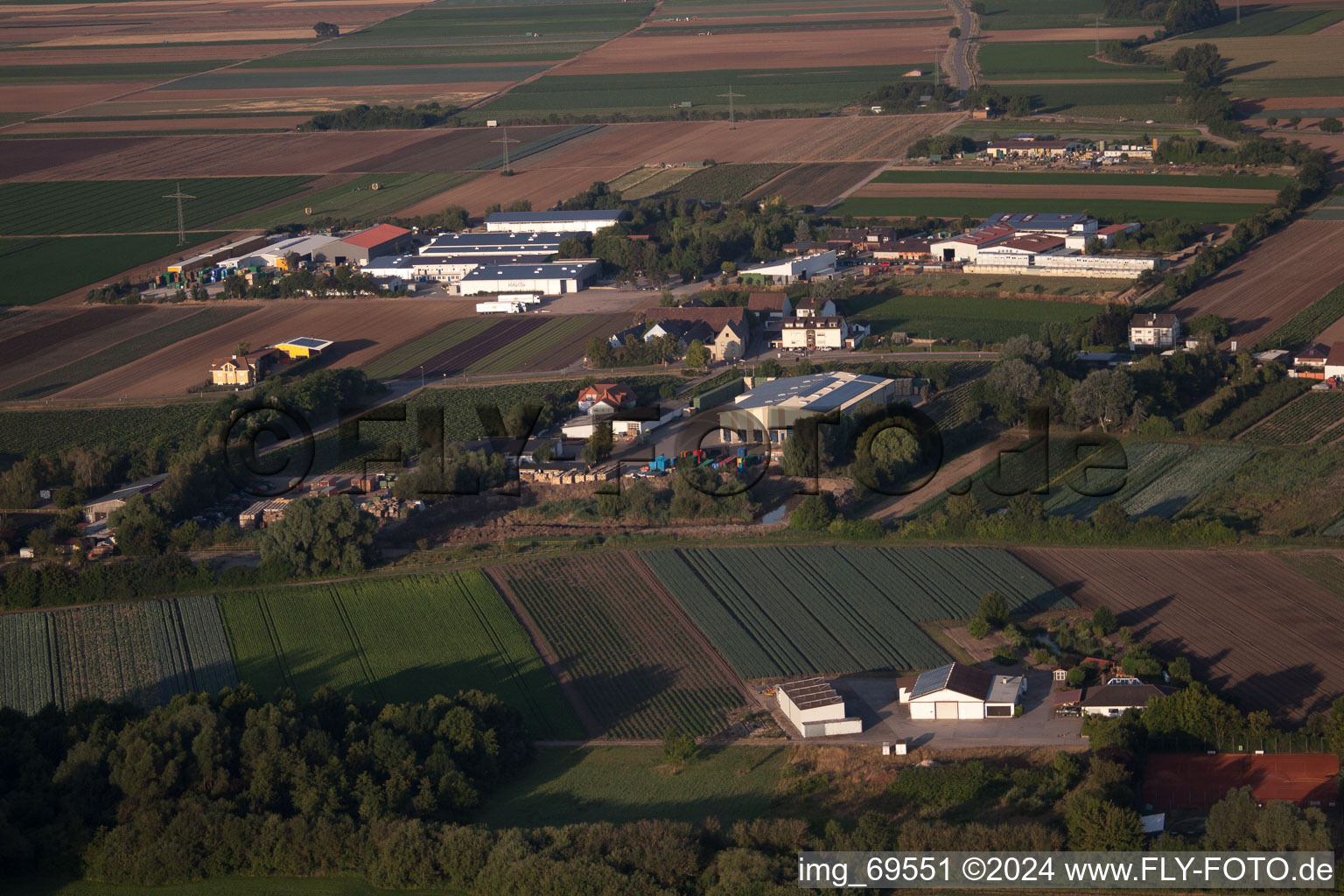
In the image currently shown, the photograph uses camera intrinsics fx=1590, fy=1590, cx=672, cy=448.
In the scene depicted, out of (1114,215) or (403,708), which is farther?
(1114,215)

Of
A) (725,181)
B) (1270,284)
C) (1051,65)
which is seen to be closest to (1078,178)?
(725,181)

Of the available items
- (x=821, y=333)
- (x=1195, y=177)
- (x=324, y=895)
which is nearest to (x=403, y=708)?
(x=324, y=895)

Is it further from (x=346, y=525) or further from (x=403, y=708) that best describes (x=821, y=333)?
(x=403, y=708)

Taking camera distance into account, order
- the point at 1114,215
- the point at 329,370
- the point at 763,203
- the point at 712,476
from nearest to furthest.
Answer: the point at 712,476 < the point at 329,370 < the point at 1114,215 < the point at 763,203

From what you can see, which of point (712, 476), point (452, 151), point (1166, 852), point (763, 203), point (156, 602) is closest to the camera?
point (1166, 852)

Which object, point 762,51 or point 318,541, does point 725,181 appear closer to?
point 762,51

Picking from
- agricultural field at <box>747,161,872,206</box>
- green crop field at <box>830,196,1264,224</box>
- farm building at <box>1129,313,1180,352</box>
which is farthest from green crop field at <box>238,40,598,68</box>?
farm building at <box>1129,313,1180,352</box>

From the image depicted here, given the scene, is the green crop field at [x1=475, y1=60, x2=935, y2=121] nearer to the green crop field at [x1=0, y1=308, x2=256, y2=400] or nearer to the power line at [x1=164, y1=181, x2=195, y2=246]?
the power line at [x1=164, y1=181, x2=195, y2=246]
